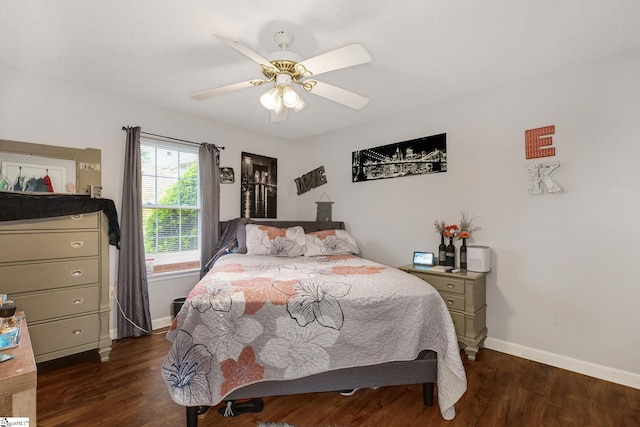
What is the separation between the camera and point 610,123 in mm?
2250

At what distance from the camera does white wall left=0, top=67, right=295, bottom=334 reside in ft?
8.16

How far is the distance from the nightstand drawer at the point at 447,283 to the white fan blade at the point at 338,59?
198 centimetres

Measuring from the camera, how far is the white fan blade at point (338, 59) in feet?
5.29

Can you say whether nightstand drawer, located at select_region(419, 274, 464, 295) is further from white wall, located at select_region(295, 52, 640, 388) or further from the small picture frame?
the small picture frame

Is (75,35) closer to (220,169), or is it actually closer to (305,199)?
(220,169)

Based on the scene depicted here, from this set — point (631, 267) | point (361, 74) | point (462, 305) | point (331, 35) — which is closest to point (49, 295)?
point (331, 35)

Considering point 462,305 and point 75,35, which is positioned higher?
point 75,35

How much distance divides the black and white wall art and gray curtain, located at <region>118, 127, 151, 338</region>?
2.46 metres

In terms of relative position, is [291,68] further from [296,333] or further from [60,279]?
[60,279]

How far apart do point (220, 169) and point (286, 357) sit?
2.71m

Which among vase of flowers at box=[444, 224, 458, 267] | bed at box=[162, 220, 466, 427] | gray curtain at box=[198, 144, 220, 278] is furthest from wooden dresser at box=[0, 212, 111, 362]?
vase of flowers at box=[444, 224, 458, 267]

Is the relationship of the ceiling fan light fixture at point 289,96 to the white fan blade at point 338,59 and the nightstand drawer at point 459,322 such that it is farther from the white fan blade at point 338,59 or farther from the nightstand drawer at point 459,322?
the nightstand drawer at point 459,322

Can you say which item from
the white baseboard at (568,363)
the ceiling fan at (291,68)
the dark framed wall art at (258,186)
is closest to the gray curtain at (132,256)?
the dark framed wall art at (258,186)

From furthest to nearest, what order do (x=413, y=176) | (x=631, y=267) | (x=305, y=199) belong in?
(x=305, y=199) → (x=413, y=176) → (x=631, y=267)
